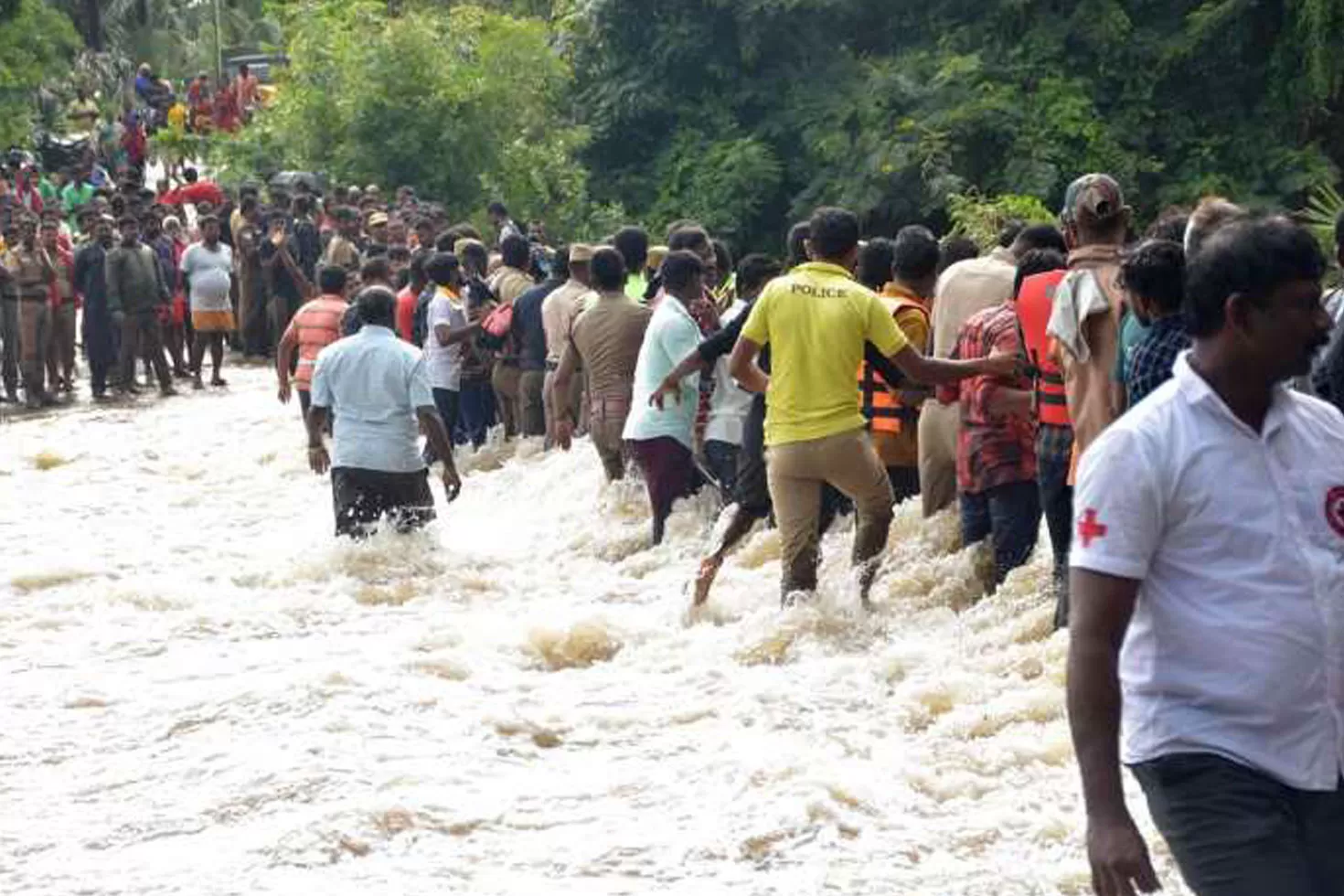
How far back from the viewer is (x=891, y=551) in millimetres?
11422

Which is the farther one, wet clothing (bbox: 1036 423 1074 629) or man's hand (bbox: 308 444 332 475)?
man's hand (bbox: 308 444 332 475)

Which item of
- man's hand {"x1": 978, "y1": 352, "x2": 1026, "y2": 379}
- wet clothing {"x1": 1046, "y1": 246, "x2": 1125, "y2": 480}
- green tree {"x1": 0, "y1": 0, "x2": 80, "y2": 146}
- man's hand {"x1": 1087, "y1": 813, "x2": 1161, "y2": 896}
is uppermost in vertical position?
green tree {"x1": 0, "y1": 0, "x2": 80, "y2": 146}

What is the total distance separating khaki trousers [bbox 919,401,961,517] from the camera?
10.7 meters

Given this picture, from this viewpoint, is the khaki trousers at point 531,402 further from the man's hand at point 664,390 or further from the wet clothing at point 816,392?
the wet clothing at point 816,392

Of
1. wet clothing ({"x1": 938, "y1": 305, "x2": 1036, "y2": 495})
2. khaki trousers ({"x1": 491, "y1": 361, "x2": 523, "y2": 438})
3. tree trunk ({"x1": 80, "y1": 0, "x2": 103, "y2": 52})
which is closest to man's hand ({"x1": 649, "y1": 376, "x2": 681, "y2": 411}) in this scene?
wet clothing ({"x1": 938, "y1": 305, "x2": 1036, "y2": 495})

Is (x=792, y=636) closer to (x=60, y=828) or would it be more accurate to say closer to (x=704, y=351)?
(x=704, y=351)

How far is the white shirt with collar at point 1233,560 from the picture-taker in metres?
4.01

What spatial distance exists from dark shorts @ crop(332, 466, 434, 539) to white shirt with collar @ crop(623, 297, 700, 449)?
1.11 meters

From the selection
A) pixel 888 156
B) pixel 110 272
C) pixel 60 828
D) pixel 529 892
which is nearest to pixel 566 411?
pixel 60 828

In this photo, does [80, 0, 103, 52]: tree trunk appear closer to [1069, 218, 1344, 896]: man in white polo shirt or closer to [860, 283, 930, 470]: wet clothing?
[860, 283, 930, 470]: wet clothing

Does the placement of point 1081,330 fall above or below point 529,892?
above

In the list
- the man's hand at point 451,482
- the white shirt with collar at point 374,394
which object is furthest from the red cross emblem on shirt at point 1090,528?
the man's hand at point 451,482

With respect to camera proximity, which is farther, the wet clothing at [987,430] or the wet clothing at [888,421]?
the wet clothing at [888,421]

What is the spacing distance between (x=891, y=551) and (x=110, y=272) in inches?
481
